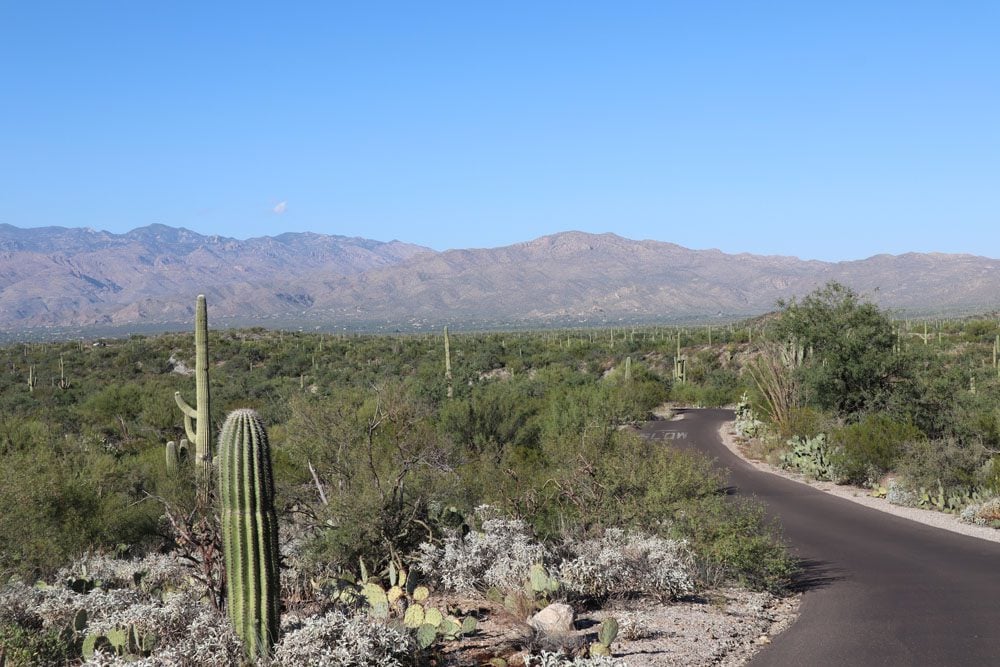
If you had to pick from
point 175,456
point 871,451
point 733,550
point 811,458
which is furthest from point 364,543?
point 811,458

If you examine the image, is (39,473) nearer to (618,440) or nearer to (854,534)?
(618,440)

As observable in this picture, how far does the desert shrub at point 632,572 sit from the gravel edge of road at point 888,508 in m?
6.90

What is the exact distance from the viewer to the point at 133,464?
18.5m

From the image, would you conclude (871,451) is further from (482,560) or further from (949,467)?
(482,560)

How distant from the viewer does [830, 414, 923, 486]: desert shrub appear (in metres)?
20.4

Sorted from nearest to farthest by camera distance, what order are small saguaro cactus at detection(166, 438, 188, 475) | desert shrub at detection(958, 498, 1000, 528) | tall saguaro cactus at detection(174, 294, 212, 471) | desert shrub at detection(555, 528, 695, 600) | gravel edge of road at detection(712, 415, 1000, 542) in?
desert shrub at detection(555, 528, 695, 600) < tall saguaro cactus at detection(174, 294, 212, 471) < gravel edge of road at detection(712, 415, 1000, 542) < desert shrub at detection(958, 498, 1000, 528) < small saguaro cactus at detection(166, 438, 188, 475)

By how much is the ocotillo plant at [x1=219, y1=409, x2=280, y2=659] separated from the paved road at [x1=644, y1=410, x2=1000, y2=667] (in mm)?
4835

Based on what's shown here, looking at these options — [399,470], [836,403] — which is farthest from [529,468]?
[836,403]

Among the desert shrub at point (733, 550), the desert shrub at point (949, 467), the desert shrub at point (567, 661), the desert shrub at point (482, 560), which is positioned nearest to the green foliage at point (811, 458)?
the desert shrub at point (949, 467)

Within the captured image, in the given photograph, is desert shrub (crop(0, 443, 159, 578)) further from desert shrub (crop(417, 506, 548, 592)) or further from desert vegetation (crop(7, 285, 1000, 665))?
desert shrub (crop(417, 506, 548, 592))

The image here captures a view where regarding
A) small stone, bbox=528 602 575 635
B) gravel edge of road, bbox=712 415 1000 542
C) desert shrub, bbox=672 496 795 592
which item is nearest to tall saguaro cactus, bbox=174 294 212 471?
small stone, bbox=528 602 575 635

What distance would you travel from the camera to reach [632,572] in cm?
1095

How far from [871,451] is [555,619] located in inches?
536

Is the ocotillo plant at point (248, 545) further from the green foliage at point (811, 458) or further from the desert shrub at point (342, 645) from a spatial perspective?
the green foliage at point (811, 458)
